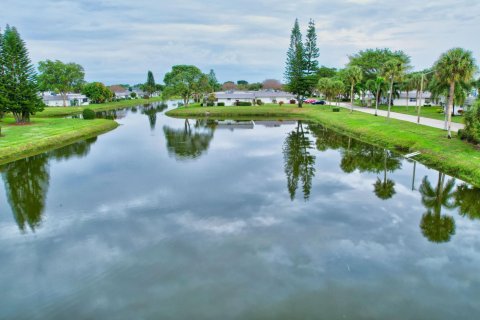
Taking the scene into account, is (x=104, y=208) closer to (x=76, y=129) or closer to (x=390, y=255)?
(x=390, y=255)

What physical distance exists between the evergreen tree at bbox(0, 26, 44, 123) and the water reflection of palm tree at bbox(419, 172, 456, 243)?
53.2 metres

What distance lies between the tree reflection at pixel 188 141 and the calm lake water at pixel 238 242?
570 cm

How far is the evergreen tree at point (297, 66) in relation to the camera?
84.2m

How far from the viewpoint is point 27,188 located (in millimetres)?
23188

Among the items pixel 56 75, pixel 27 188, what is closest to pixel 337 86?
pixel 27 188

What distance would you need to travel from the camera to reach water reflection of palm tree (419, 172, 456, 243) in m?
15.7

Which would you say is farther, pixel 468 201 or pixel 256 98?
pixel 256 98

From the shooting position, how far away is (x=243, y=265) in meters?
12.9

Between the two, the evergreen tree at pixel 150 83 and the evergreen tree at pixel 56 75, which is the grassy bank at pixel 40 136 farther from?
the evergreen tree at pixel 150 83

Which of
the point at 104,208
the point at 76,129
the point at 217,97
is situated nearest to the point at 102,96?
the point at 217,97

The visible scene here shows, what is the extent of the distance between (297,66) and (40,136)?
205ft

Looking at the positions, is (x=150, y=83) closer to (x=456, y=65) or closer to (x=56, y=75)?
(x=56, y=75)

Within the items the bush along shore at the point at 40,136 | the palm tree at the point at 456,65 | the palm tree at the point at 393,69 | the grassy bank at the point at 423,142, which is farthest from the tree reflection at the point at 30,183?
the palm tree at the point at 393,69

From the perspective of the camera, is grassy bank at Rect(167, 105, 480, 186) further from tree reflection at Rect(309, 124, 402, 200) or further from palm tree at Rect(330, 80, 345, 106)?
palm tree at Rect(330, 80, 345, 106)
